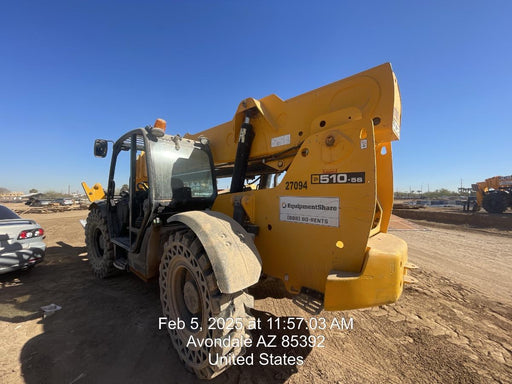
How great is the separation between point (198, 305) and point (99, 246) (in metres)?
3.94

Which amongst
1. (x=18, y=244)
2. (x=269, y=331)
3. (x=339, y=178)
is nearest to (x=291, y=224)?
(x=339, y=178)

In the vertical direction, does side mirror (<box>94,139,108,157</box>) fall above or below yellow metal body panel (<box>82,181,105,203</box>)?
above

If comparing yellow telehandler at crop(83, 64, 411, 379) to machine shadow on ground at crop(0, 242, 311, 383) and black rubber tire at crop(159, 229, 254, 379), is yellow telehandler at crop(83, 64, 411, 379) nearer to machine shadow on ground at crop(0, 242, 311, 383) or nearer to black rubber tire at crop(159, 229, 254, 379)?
black rubber tire at crop(159, 229, 254, 379)

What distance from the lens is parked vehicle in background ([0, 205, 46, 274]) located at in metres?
4.14

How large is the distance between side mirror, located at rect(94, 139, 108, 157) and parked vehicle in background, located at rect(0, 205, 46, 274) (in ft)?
6.99

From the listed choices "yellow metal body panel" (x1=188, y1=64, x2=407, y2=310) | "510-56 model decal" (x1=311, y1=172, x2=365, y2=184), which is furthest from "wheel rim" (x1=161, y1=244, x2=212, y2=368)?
"510-56 model decal" (x1=311, y1=172, x2=365, y2=184)

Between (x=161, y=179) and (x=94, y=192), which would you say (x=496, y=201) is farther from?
(x=94, y=192)

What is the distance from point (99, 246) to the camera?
5.03 m

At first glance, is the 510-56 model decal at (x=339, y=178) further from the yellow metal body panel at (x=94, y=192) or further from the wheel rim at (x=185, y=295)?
the yellow metal body panel at (x=94, y=192)

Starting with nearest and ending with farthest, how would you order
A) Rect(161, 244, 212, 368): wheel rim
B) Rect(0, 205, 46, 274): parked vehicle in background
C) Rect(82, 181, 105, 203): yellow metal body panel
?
Rect(161, 244, 212, 368): wheel rim < Rect(0, 205, 46, 274): parked vehicle in background < Rect(82, 181, 105, 203): yellow metal body panel

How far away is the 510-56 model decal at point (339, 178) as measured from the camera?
1.90 metres

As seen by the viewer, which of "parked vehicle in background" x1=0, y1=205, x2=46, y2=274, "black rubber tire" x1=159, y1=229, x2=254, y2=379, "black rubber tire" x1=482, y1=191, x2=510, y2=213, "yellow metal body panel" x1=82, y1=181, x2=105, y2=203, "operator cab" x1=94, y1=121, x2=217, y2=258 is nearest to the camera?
"black rubber tire" x1=159, y1=229, x2=254, y2=379

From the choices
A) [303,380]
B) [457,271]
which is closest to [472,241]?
[457,271]

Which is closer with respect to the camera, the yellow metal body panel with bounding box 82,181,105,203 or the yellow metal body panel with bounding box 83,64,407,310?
the yellow metal body panel with bounding box 83,64,407,310
